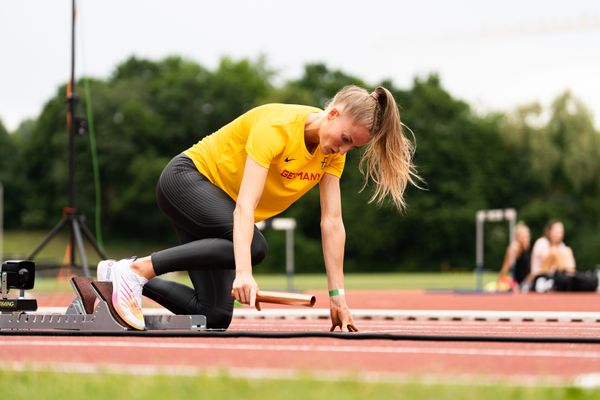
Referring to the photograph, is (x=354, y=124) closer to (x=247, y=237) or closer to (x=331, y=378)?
(x=247, y=237)

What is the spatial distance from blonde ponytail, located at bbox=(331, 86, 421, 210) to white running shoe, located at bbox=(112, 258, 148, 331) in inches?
54.3

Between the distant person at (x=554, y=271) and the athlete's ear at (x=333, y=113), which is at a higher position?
the athlete's ear at (x=333, y=113)

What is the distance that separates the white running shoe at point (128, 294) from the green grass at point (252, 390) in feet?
6.58

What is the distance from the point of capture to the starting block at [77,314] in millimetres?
5438

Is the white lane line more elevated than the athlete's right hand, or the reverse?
the athlete's right hand

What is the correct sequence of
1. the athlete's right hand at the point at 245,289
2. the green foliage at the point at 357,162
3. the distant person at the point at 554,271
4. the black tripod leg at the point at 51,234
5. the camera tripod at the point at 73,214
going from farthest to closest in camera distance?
the green foliage at the point at 357,162, the distant person at the point at 554,271, the camera tripod at the point at 73,214, the black tripod leg at the point at 51,234, the athlete's right hand at the point at 245,289

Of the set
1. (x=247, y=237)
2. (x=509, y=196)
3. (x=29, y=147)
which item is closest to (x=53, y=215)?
(x=29, y=147)

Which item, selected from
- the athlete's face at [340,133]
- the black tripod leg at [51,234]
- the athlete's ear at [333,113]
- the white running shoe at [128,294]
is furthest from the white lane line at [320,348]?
Answer: the black tripod leg at [51,234]

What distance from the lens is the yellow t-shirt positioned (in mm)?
5281

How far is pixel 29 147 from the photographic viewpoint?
65.0m

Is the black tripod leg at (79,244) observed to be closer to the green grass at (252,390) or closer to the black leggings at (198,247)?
the black leggings at (198,247)

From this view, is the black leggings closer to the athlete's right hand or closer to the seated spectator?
the athlete's right hand

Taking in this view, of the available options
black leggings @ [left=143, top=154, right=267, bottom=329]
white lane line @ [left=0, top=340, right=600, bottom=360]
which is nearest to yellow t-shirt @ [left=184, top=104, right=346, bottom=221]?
black leggings @ [left=143, top=154, right=267, bottom=329]

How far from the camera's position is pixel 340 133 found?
17.1 feet
